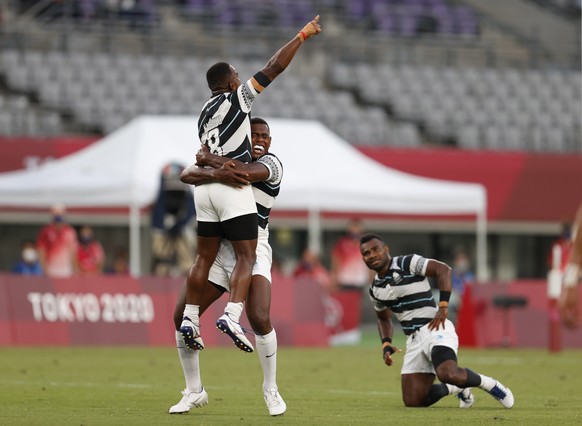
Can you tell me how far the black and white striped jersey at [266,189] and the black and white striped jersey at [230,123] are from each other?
0.22 m

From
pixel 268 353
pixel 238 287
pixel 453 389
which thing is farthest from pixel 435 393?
pixel 238 287

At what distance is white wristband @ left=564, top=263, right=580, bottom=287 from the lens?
6490 mm

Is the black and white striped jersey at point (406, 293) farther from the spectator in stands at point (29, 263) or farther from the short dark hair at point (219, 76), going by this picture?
the spectator in stands at point (29, 263)

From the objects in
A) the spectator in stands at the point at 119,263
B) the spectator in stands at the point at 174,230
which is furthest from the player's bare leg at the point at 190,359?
the spectator in stands at the point at 119,263

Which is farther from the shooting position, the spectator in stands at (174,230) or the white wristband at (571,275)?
the spectator in stands at (174,230)

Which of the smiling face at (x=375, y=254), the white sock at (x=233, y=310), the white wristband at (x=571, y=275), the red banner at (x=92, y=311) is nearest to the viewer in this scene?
the white wristband at (x=571, y=275)

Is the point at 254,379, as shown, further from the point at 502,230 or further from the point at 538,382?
the point at 502,230

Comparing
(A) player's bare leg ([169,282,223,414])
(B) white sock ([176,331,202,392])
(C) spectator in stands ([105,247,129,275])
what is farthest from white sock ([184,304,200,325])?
(C) spectator in stands ([105,247,129,275])

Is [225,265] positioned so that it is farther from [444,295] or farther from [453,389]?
[453,389]

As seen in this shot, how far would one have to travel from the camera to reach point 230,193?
1032 cm

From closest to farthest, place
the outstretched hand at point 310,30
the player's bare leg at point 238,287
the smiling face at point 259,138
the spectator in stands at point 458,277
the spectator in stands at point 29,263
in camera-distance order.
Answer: the player's bare leg at point 238,287, the outstretched hand at point 310,30, the smiling face at point 259,138, the spectator in stands at point 29,263, the spectator in stands at point 458,277

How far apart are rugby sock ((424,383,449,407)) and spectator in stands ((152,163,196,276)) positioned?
11.7 meters

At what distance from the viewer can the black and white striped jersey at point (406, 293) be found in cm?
1215

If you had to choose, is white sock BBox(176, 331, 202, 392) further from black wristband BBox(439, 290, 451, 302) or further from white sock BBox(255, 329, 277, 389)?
black wristband BBox(439, 290, 451, 302)
